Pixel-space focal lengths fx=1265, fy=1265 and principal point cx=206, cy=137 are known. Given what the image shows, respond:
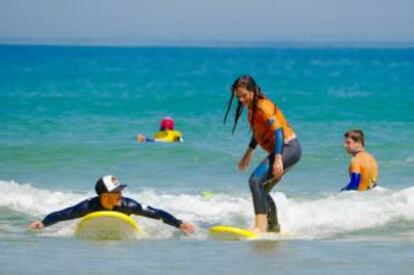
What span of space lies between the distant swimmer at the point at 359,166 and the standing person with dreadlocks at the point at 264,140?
5.82 ft

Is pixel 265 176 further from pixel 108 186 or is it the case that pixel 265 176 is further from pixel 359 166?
pixel 359 166

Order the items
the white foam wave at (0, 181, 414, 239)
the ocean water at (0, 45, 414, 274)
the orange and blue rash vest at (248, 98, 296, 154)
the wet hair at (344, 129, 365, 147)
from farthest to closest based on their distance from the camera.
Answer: the wet hair at (344, 129, 365, 147), the white foam wave at (0, 181, 414, 239), the orange and blue rash vest at (248, 98, 296, 154), the ocean water at (0, 45, 414, 274)

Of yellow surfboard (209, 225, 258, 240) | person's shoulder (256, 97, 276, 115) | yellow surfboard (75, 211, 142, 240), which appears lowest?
yellow surfboard (209, 225, 258, 240)

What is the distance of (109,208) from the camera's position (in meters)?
11.1

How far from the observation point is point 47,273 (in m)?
8.96

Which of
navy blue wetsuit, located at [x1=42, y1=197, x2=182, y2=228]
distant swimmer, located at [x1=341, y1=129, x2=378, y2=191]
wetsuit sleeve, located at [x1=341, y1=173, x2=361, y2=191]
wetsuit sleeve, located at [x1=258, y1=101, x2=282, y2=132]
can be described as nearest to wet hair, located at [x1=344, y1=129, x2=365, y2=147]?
distant swimmer, located at [x1=341, y1=129, x2=378, y2=191]

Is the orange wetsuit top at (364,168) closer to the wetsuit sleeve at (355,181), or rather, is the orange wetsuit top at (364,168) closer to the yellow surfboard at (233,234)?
the wetsuit sleeve at (355,181)

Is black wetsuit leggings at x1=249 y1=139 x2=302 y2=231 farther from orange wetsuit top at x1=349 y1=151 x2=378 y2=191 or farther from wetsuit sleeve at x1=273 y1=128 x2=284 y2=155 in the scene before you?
orange wetsuit top at x1=349 y1=151 x2=378 y2=191

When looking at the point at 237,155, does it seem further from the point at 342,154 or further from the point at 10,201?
the point at 10,201

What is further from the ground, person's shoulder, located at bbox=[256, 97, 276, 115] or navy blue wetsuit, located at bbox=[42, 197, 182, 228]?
person's shoulder, located at bbox=[256, 97, 276, 115]

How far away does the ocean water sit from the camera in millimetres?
9672

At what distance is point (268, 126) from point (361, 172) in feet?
7.08

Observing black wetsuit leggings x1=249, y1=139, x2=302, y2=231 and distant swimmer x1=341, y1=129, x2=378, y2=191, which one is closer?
black wetsuit leggings x1=249, y1=139, x2=302, y2=231

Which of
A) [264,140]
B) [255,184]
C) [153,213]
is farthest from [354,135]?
[153,213]
